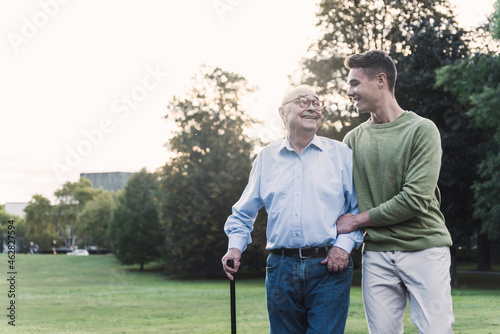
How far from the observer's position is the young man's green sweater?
11.2 feet

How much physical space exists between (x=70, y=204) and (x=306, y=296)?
97314 millimetres

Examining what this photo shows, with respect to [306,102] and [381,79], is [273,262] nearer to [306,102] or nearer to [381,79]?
[306,102]

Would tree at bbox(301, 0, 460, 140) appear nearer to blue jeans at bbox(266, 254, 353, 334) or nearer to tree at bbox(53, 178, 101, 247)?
blue jeans at bbox(266, 254, 353, 334)

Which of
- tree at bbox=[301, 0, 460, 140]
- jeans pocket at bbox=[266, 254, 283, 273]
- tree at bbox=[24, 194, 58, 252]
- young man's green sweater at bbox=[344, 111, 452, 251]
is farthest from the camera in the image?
tree at bbox=[24, 194, 58, 252]

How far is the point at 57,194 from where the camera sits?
94688 millimetres

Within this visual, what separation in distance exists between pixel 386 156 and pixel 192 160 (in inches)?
1465

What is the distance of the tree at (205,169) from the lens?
128ft

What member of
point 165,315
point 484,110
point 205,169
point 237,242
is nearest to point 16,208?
point 205,169

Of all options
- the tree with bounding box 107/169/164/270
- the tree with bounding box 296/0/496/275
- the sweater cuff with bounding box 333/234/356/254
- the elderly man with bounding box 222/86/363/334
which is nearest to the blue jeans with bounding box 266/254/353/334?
the elderly man with bounding box 222/86/363/334

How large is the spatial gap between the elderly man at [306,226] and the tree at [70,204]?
3664 inches

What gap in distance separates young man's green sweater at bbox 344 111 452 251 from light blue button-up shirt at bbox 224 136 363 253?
Answer: 10cm

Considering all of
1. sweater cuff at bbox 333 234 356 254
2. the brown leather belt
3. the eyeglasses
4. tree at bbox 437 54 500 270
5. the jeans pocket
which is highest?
tree at bbox 437 54 500 270

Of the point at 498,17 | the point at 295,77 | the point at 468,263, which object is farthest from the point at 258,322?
the point at 468,263

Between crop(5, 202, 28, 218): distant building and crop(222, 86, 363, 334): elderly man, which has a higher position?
crop(5, 202, 28, 218): distant building
